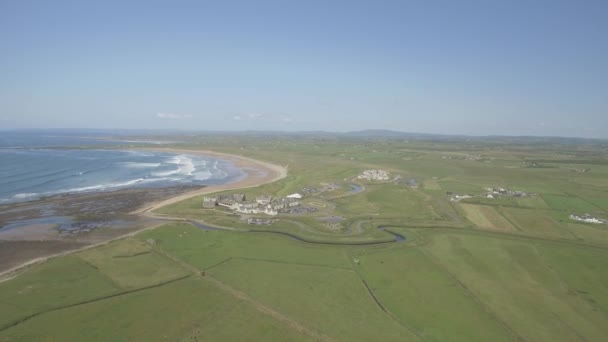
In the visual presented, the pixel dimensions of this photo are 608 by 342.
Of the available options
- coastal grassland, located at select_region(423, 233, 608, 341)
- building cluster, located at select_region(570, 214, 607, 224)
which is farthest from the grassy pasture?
building cluster, located at select_region(570, 214, 607, 224)

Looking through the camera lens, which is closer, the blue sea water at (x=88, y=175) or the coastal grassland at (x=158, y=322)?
the coastal grassland at (x=158, y=322)

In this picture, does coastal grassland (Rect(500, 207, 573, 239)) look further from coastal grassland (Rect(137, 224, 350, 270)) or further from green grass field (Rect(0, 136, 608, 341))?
coastal grassland (Rect(137, 224, 350, 270))

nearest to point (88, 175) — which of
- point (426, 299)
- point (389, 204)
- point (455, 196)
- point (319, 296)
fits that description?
point (389, 204)

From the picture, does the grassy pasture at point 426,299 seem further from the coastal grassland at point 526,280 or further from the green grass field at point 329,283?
the coastal grassland at point 526,280

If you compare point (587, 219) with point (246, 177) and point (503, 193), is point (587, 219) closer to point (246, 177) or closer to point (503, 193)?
point (503, 193)

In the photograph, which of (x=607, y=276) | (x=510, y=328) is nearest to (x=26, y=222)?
(x=510, y=328)

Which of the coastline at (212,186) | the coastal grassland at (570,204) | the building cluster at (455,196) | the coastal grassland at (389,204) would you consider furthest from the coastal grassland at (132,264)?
the coastal grassland at (570,204)
